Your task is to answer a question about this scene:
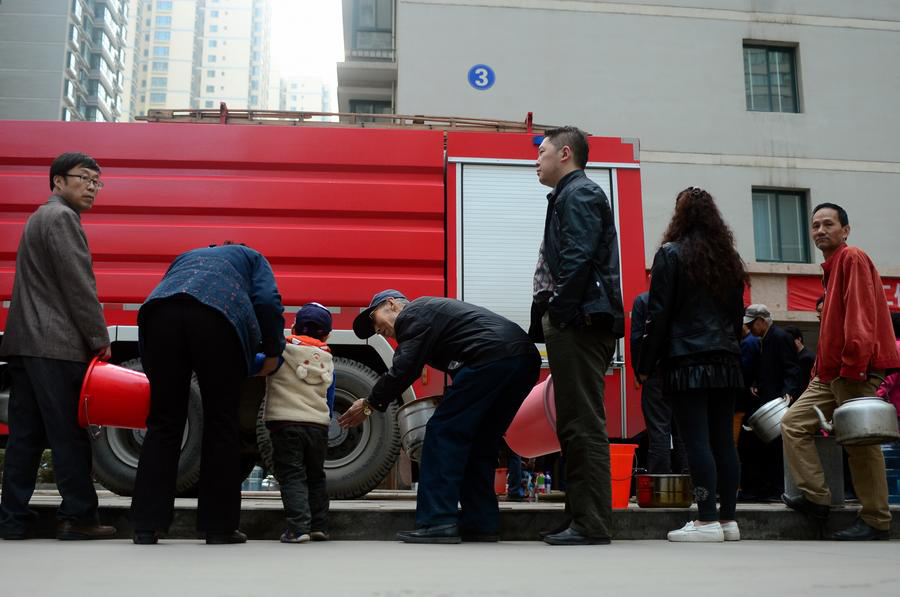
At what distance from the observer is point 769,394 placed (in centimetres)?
709

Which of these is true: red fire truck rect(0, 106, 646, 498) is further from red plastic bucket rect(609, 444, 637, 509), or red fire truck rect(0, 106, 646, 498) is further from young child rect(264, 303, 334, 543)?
young child rect(264, 303, 334, 543)

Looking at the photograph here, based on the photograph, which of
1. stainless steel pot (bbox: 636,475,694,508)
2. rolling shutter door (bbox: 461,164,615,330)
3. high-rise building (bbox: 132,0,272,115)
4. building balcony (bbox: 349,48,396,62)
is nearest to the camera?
stainless steel pot (bbox: 636,475,694,508)

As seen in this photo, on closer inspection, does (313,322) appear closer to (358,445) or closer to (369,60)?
(358,445)

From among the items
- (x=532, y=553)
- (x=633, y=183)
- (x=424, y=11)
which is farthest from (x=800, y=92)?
(x=532, y=553)

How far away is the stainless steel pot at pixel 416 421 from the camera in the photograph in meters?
5.06

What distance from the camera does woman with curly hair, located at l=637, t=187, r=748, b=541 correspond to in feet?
13.6

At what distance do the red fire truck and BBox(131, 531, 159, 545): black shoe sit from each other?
208 centimetres

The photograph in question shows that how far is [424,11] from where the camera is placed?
51.9 ft

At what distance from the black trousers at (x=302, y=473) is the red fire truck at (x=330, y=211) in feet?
5.00

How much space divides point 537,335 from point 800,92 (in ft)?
48.0

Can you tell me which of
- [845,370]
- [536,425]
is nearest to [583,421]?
[536,425]

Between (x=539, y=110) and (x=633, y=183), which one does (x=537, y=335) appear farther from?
(x=539, y=110)

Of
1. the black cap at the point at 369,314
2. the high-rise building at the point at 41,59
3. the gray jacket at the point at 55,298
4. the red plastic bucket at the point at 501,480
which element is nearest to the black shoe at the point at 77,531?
→ the gray jacket at the point at 55,298

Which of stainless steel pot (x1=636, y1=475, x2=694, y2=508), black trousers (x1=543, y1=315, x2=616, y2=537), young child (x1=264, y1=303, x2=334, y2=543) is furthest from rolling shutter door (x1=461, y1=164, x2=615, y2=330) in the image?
black trousers (x1=543, y1=315, x2=616, y2=537)
